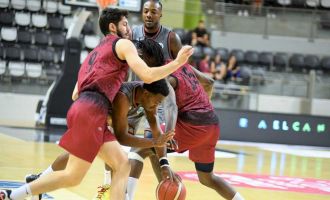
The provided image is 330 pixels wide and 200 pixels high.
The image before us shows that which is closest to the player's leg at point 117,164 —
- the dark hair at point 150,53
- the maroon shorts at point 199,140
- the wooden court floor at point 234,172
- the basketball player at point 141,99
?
the basketball player at point 141,99

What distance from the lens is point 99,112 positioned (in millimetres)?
5145

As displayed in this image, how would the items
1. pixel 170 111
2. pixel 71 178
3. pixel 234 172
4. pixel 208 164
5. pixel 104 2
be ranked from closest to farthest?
1. pixel 71 178
2. pixel 170 111
3. pixel 208 164
4. pixel 234 172
5. pixel 104 2

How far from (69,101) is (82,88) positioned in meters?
9.08

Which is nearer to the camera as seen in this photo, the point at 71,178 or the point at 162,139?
the point at 71,178

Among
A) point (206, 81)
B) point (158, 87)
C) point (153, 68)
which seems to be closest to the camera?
point (153, 68)

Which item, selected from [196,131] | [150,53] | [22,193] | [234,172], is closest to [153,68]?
[150,53]

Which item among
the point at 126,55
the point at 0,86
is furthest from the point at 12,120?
the point at 126,55

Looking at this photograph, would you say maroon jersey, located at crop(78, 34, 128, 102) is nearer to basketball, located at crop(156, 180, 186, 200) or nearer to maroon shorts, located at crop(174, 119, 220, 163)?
basketball, located at crop(156, 180, 186, 200)

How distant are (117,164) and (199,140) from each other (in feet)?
4.25

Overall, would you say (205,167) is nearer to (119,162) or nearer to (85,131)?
(119,162)

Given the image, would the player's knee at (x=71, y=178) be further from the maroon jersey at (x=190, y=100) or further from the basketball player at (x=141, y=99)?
the maroon jersey at (x=190, y=100)

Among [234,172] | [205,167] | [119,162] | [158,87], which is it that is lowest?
[234,172]

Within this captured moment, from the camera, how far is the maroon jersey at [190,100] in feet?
20.8

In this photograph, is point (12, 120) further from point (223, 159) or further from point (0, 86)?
point (223, 159)
